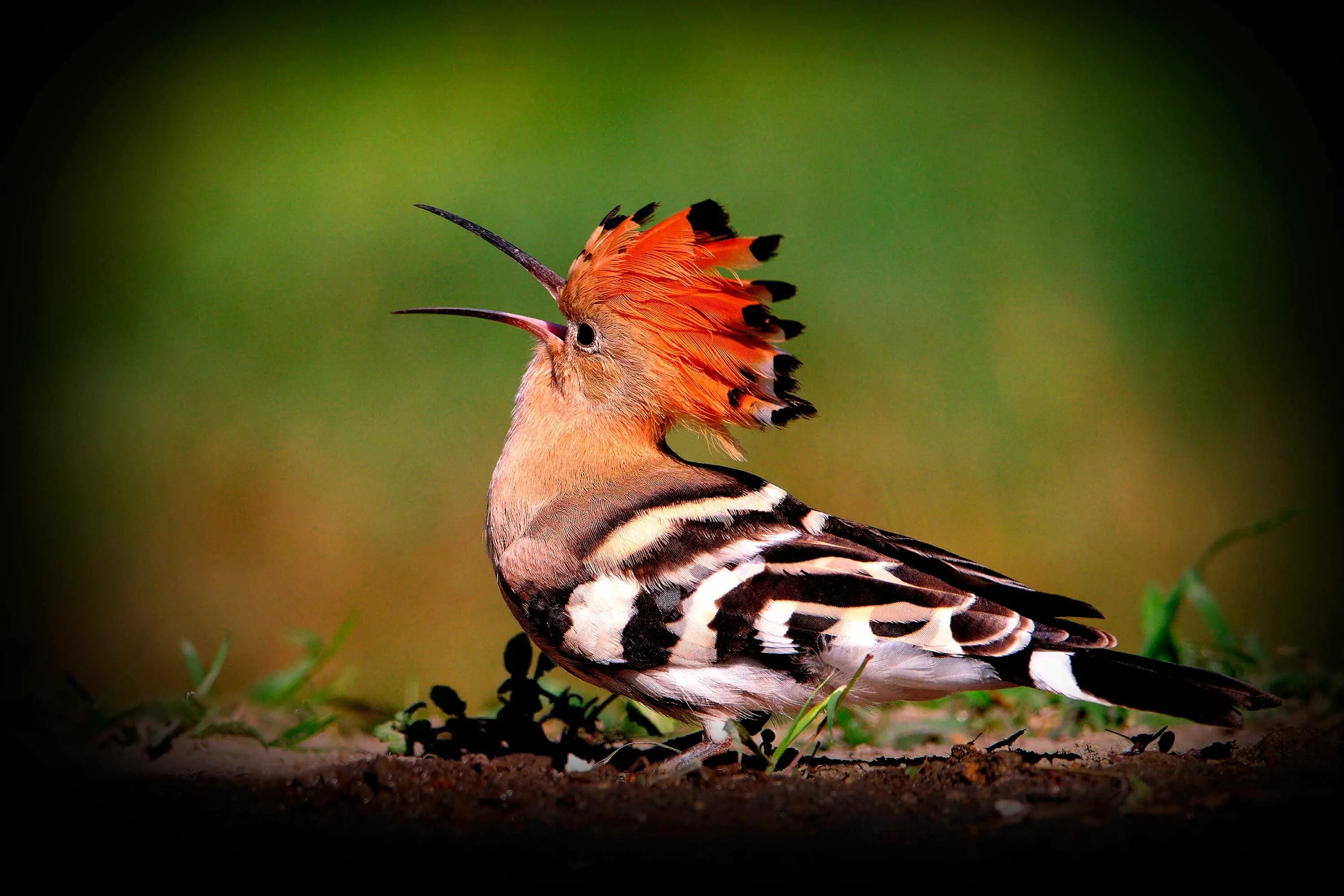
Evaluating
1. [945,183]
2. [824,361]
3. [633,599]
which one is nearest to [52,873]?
[633,599]

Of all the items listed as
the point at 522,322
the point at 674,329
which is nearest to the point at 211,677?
the point at 522,322

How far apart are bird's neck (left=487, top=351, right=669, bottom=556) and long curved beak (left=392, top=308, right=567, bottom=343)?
6 centimetres

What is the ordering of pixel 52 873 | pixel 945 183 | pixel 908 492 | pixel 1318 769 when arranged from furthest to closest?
pixel 945 183
pixel 908 492
pixel 1318 769
pixel 52 873

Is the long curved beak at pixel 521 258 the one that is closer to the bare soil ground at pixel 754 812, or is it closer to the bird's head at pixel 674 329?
the bird's head at pixel 674 329

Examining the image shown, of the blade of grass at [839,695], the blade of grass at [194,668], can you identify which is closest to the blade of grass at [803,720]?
the blade of grass at [839,695]

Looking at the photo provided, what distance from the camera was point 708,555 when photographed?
7.77 ft

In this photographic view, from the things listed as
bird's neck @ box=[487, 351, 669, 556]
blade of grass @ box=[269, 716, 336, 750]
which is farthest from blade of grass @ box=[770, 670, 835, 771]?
blade of grass @ box=[269, 716, 336, 750]

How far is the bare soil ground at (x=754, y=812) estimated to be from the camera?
5.49 feet

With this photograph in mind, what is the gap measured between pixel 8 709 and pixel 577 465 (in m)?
1.35

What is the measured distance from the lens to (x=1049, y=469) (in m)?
4.86

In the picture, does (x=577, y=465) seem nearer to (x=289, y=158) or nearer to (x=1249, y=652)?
(x=1249, y=652)

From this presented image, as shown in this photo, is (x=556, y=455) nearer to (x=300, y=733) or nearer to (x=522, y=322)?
(x=522, y=322)

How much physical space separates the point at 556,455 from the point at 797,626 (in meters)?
0.77

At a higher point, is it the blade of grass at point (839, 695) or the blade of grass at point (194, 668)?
the blade of grass at point (839, 695)
